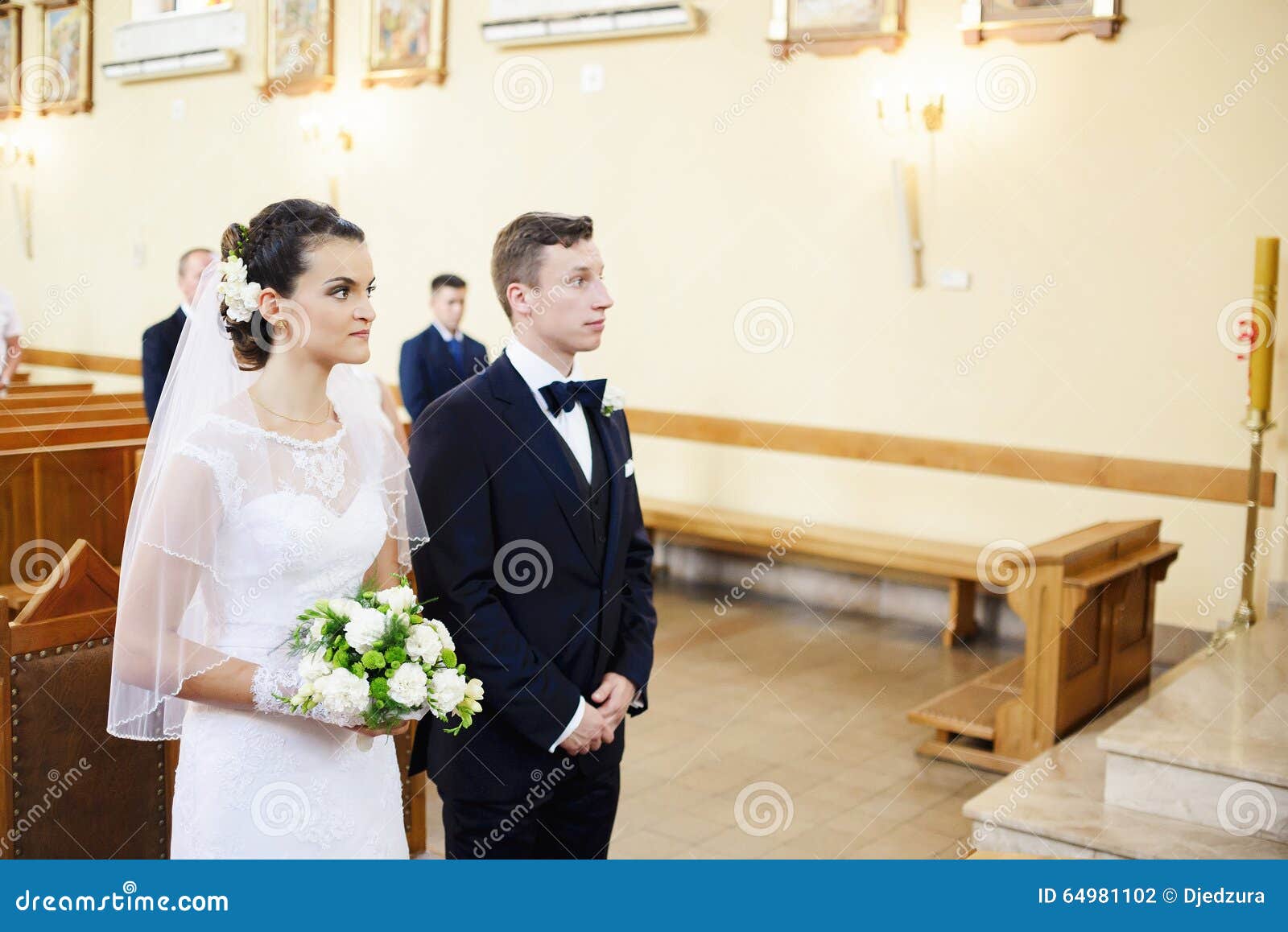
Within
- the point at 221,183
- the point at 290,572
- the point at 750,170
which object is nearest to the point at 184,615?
the point at 290,572

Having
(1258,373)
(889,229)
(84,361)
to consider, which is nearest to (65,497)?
(889,229)

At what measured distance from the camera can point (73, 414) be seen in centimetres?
632

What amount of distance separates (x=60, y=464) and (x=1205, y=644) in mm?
5097

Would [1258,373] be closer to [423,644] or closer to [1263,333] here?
[1263,333]

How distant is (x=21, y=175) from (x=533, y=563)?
1209 centimetres

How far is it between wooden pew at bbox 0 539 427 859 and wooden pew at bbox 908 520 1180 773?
9.61 ft

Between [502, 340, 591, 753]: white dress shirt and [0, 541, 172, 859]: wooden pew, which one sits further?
[0, 541, 172, 859]: wooden pew

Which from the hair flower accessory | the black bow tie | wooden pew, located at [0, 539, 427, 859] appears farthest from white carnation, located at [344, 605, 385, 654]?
wooden pew, located at [0, 539, 427, 859]

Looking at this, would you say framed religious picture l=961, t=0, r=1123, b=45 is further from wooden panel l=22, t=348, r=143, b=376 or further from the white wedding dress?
wooden panel l=22, t=348, r=143, b=376

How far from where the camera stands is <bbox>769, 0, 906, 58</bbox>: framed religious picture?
675 centimetres

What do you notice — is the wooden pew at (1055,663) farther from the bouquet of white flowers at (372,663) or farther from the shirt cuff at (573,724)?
the bouquet of white flowers at (372,663)

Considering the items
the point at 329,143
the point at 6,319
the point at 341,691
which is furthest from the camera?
the point at 329,143

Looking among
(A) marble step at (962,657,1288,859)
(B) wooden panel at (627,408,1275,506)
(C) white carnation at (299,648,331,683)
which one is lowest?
(A) marble step at (962,657,1288,859)

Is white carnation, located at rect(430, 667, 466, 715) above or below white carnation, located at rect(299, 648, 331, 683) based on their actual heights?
below
